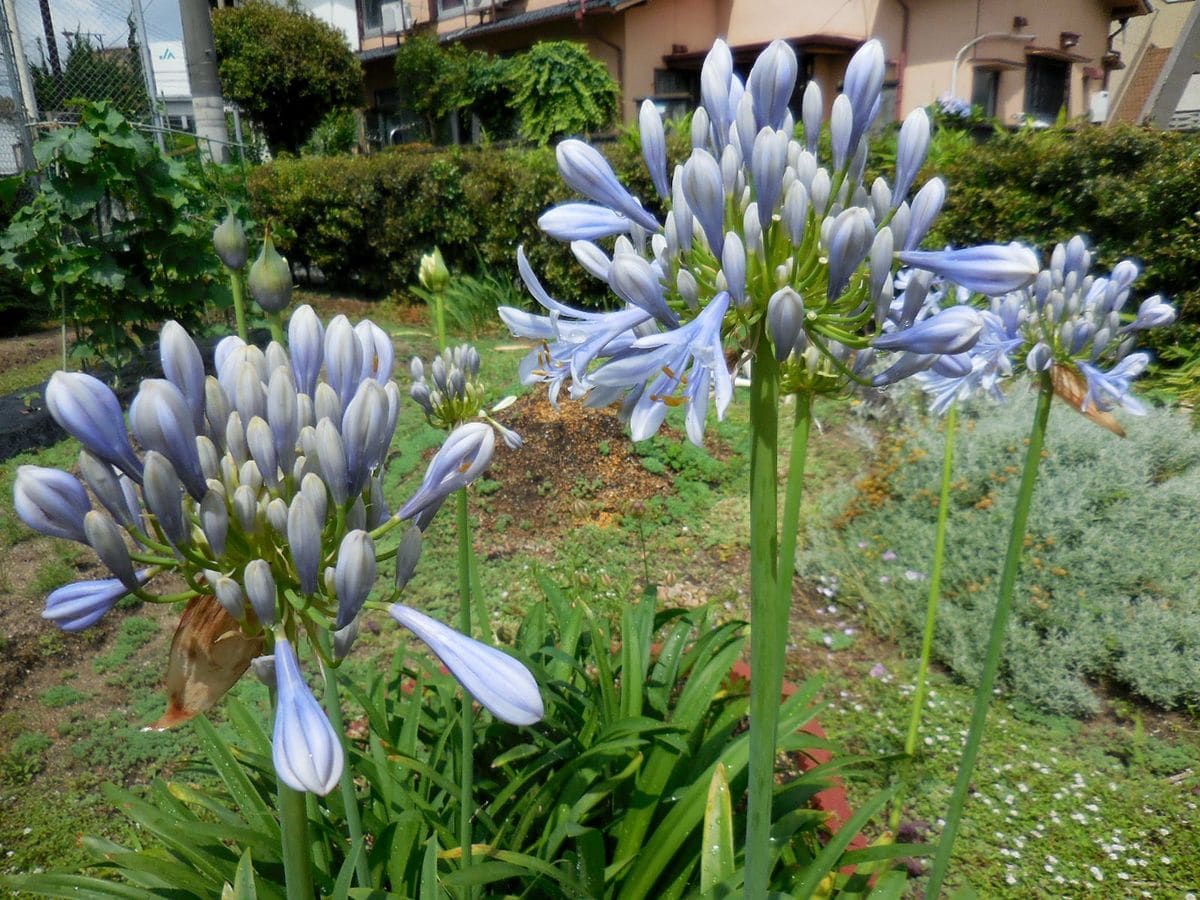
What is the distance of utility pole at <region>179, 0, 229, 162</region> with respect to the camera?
5.79m

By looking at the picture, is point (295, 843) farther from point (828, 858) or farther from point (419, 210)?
point (419, 210)

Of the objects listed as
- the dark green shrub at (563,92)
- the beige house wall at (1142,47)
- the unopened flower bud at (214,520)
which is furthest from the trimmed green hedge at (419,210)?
the beige house wall at (1142,47)

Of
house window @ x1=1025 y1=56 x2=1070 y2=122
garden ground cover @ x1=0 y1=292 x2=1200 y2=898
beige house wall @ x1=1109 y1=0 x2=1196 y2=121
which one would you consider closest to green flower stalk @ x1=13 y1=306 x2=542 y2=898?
garden ground cover @ x1=0 y1=292 x2=1200 y2=898

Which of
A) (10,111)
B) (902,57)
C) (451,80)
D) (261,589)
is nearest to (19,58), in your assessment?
(10,111)

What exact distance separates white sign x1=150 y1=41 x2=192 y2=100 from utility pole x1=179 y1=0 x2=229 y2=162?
11.6m

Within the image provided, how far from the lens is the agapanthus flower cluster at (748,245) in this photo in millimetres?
909

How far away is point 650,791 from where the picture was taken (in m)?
1.99

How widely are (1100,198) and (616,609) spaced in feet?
16.1

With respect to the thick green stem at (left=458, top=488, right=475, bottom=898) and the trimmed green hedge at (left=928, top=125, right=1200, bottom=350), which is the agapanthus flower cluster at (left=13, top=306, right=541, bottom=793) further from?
the trimmed green hedge at (left=928, top=125, right=1200, bottom=350)

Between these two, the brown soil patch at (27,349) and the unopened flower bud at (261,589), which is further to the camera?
the brown soil patch at (27,349)

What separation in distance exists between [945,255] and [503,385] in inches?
226

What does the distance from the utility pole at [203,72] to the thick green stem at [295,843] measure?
6.14 m

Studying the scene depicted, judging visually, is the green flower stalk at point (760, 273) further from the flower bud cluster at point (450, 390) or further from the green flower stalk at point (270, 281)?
the flower bud cluster at point (450, 390)

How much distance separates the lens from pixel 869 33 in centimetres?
1559
